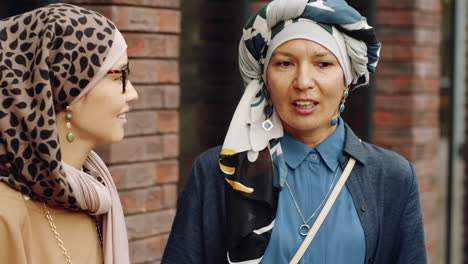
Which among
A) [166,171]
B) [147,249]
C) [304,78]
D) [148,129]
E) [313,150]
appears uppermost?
[304,78]

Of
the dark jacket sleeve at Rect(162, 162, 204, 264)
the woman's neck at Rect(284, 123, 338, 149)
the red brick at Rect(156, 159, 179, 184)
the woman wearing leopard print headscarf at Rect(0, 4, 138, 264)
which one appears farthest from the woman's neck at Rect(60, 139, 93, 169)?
the red brick at Rect(156, 159, 179, 184)

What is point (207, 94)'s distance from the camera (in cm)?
506

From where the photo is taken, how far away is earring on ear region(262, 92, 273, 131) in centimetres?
303

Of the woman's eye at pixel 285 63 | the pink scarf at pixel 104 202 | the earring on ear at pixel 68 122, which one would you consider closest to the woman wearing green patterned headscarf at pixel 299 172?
the woman's eye at pixel 285 63

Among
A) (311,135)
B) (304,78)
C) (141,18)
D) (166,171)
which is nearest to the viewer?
(304,78)

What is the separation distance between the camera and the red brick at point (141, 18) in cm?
391

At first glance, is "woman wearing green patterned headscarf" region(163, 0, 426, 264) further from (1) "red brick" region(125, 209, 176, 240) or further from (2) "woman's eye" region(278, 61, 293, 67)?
(1) "red brick" region(125, 209, 176, 240)

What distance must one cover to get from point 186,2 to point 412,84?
1.85m

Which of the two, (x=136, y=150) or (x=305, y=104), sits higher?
(x=305, y=104)

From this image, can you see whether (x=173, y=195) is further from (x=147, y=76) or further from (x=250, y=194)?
(x=250, y=194)

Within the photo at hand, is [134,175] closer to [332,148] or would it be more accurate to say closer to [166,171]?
[166,171]

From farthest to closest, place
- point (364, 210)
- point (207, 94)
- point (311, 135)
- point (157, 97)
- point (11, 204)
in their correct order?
1. point (207, 94)
2. point (157, 97)
3. point (311, 135)
4. point (364, 210)
5. point (11, 204)

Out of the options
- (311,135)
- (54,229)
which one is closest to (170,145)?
(311,135)

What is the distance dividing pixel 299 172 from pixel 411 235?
0.44 metres
